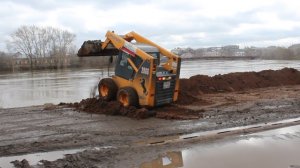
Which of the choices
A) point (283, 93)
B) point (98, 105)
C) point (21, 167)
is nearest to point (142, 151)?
point (21, 167)

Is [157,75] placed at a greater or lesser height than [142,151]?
greater

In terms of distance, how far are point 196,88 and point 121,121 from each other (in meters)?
6.48

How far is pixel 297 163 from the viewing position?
6812 millimetres

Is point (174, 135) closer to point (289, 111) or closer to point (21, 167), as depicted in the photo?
point (21, 167)

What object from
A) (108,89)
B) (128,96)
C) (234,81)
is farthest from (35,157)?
(234,81)

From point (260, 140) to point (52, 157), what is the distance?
439 cm

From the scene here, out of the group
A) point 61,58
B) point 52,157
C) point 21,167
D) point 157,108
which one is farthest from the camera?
point 61,58

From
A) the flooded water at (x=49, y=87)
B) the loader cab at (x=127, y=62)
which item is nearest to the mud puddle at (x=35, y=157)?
the loader cab at (x=127, y=62)

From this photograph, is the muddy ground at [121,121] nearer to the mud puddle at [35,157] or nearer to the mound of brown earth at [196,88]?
the mound of brown earth at [196,88]

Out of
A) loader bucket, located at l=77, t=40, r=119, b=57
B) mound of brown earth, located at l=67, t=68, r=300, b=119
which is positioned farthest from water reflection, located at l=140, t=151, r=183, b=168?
loader bucket, located at l=77, t=40, r=119, b=57

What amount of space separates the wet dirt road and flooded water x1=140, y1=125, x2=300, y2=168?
43 cm

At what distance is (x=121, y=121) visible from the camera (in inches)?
436

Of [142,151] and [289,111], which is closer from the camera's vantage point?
[142,151]

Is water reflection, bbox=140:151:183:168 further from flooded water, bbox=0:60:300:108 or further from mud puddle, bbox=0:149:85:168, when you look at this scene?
flooded water, bbox=0:60:300:108
